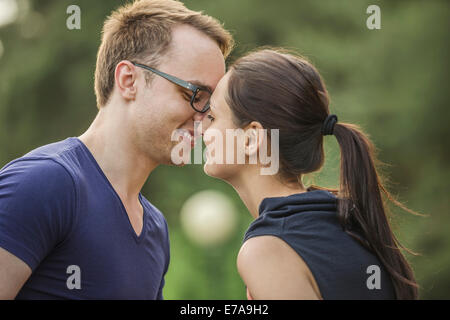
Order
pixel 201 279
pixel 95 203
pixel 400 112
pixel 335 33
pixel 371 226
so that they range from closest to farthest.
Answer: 1. pixel 371 226
2. pixel 95 203
3. pixel 201 279
4. pixel 400 112
5. pixel 335 33

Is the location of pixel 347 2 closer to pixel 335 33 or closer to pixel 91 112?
pixel 335 33

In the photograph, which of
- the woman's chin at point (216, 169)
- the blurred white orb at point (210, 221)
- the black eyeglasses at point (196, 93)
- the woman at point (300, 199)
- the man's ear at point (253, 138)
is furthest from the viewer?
the blurred white orb at point (210, 221)

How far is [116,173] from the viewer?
2.36m

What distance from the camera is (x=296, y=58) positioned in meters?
2.13

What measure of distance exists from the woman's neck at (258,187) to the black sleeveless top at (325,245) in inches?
5.1

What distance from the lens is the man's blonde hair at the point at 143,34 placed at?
254 centimetres

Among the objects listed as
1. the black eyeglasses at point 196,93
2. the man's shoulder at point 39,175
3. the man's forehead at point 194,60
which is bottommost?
the man's shoulder at point 39,175

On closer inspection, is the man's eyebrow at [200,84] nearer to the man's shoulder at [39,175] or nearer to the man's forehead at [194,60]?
the man's forehead at [194,60]

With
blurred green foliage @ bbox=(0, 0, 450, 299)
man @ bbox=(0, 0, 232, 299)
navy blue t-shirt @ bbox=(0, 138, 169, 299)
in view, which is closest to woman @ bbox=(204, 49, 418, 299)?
man @ bbox=(0, 0, 232, 299)

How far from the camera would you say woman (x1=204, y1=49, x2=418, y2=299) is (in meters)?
1.76

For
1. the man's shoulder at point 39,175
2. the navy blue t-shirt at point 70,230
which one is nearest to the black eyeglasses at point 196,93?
the navy blue t-shirt at point 70,230

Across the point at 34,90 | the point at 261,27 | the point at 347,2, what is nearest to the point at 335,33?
the point at 347,2

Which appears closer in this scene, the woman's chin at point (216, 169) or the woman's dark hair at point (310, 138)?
the woman's dark hair at point (310, 138)

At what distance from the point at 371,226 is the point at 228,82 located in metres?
0.77
